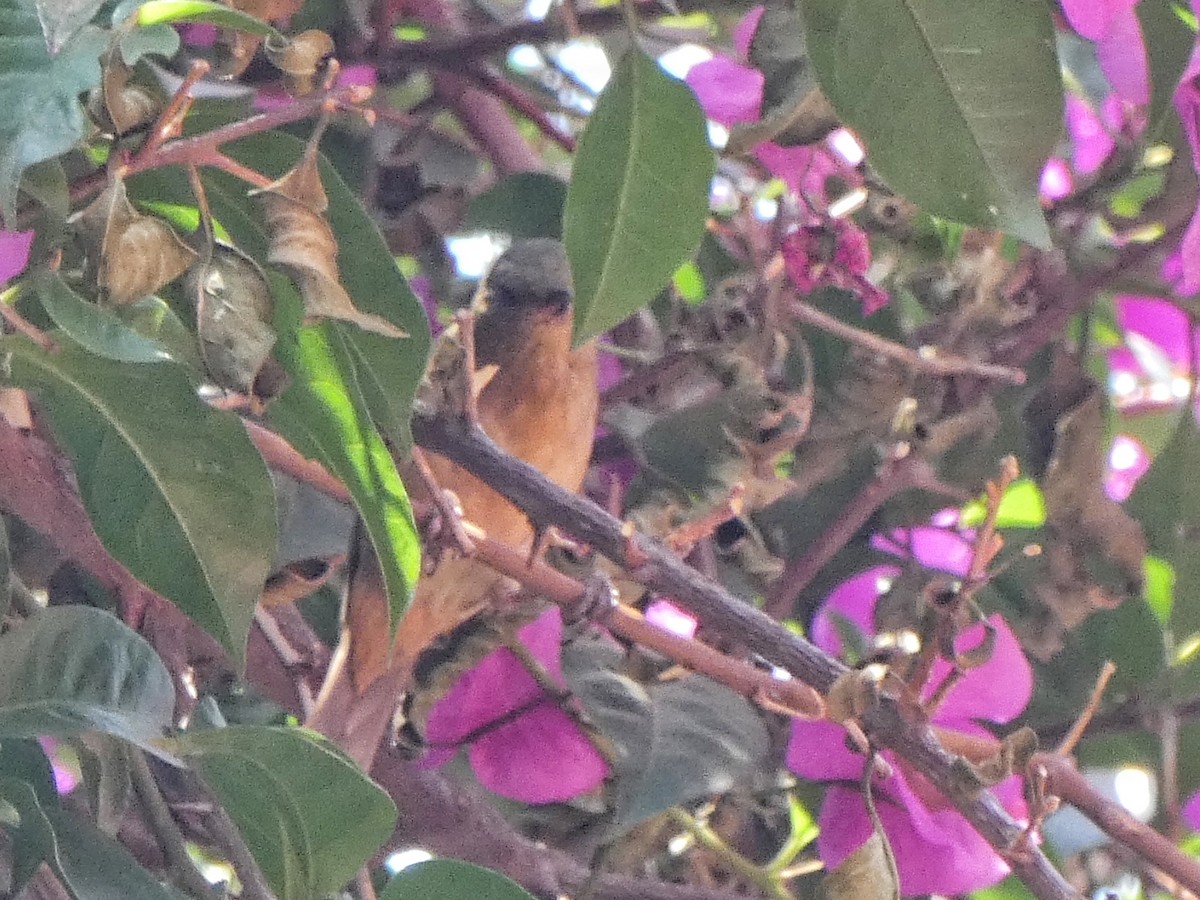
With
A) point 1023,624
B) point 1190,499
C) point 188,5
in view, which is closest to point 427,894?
point 188,5

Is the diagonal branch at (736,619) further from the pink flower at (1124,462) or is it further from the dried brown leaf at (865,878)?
the pink flower at (1124,462)

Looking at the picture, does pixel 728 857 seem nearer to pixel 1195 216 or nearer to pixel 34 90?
pixel 1195 216

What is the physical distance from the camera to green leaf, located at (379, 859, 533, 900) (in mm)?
479

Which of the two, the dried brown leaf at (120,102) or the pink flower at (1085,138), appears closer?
the dried brown leaf at (120,102)

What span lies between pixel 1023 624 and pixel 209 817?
448mm

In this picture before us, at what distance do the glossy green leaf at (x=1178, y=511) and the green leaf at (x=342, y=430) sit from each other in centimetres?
50

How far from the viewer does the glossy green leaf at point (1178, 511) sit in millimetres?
852

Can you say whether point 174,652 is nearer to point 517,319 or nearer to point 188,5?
point 188,5

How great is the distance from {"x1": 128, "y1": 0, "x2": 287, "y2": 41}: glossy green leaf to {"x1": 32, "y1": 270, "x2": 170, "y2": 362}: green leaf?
0.08 meters

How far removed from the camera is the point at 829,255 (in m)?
0.75

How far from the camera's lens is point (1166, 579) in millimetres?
924

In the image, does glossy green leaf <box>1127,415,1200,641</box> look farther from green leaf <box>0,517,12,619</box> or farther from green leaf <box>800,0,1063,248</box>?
green leaf <box>0,517,12,619</box>

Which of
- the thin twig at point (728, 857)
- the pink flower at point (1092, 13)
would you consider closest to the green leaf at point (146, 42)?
the pink flower at point (1092, 13)

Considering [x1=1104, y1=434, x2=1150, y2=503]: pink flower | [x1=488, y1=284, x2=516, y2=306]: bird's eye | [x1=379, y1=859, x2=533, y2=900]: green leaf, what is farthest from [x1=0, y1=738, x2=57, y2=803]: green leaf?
[x1=1104, y1=434, x2=1150, y2=503]: pink flower
